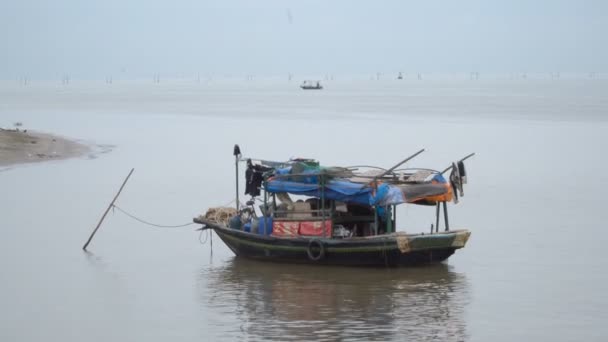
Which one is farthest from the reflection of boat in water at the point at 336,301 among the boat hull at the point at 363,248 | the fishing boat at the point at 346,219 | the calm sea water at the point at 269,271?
the fishing boat at the point at 346,219

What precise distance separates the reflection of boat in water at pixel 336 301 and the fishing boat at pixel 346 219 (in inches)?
12.6

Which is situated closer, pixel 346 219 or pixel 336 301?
pixel 336 301

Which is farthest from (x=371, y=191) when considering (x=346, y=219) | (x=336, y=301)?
(x=336, y=301)

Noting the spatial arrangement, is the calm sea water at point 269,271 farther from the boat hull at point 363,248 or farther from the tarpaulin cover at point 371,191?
the tarpaulin cover at point 371,191

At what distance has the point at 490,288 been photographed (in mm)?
15344

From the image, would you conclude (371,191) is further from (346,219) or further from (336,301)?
(336,301)

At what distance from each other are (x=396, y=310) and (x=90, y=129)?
135 ft

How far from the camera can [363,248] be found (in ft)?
51.2

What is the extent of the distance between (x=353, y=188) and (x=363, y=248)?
101 cm

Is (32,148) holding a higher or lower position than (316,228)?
higher

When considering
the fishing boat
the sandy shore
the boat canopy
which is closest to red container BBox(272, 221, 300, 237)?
the fishing boat

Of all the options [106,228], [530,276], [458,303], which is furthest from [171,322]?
[106,228]

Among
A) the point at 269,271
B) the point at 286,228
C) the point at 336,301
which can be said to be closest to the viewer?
the point at 336,301

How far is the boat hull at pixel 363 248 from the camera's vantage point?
1542 centimetres
